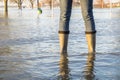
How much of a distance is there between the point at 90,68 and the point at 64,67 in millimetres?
330

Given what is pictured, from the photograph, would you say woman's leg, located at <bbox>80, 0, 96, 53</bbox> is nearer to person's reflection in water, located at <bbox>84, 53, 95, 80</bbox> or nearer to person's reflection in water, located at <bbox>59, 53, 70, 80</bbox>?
person's reflection in water, located at <bbox>84, 53, 95, 80</bbox>

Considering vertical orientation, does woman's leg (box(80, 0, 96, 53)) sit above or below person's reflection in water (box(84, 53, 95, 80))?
above

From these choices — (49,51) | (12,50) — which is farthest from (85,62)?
(12,50)

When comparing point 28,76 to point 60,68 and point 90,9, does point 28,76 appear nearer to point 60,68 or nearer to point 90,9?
point 60,68

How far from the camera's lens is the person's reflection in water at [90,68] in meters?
4.46

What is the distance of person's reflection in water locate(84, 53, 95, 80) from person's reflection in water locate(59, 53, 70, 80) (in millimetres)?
223

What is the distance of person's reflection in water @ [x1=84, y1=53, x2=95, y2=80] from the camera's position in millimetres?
4461

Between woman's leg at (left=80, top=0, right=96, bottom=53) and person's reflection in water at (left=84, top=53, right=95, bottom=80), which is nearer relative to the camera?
person's reflection in water at (left=84, top=53, right=95, bottom=80)

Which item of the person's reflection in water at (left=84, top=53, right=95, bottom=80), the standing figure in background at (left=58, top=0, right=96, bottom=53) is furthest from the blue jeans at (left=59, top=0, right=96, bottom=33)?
the person's reflection in water at (left=84, top=53, right=95, bottom=80)

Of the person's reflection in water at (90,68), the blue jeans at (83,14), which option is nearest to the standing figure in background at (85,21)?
the blue jeans at (83,14)

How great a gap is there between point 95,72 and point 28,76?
786 millimetres

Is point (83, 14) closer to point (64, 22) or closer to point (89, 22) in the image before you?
point (89, 22)

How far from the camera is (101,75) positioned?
4.53 m

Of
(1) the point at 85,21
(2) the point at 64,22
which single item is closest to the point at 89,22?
(1) the point at 85,21
